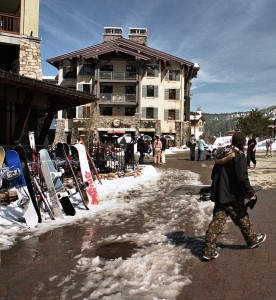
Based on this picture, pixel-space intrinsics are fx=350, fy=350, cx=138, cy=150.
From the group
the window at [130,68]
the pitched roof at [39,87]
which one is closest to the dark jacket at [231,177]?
the pitched roof at [39,87]

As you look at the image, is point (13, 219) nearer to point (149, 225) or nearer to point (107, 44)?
point (149, 225)

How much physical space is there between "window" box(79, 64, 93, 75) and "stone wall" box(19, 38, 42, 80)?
29.8m

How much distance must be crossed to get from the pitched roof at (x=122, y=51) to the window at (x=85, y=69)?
144cm

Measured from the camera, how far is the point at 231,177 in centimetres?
452

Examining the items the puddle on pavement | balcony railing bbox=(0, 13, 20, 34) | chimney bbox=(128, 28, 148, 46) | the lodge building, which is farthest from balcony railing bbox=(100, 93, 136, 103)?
the puddle on pavement

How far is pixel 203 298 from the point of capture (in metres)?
3.42

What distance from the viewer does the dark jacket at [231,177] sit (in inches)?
174

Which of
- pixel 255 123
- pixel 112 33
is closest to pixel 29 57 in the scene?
pixel 112 33

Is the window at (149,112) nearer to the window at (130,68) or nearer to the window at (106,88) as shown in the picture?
the window at (106,88)

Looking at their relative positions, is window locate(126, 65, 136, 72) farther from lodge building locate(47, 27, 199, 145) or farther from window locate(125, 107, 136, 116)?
window locate(125, 107, 136, 116)

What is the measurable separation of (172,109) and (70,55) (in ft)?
49.6

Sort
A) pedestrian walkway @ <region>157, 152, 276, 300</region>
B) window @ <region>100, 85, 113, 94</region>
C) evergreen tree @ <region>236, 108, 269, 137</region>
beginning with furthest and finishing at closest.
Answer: evergreen tree @ <region>236, 108, 269, 137</region>, window @ <region>100, 85, 113, 94</region>, pedestrian walkway @ <region>157, 152, 276, 300</region>

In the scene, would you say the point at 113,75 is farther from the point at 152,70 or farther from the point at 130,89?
the point at 152,70

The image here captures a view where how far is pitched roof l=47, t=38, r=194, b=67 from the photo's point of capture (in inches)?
1740
